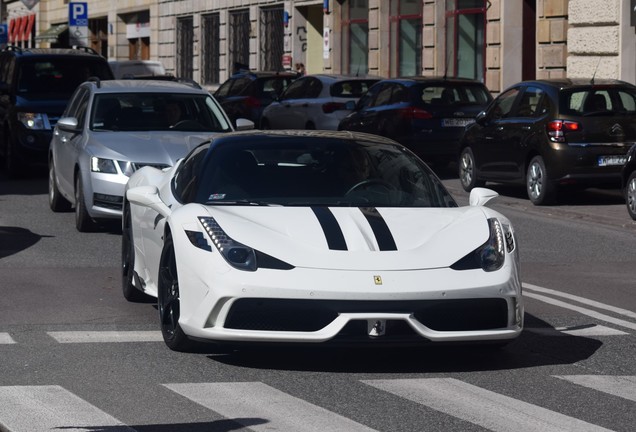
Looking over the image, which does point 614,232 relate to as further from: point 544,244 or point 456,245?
point 456,245

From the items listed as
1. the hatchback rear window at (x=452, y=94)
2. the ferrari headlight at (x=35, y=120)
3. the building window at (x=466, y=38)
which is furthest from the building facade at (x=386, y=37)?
the ferrari headlight at (x=35, y=120)

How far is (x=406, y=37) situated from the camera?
35094 millimetres

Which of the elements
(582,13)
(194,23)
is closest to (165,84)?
(582,13)

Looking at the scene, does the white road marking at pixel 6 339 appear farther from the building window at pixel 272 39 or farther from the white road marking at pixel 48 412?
the building window at pixel 272 39

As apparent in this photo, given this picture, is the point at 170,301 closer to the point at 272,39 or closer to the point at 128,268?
the point at 128,268

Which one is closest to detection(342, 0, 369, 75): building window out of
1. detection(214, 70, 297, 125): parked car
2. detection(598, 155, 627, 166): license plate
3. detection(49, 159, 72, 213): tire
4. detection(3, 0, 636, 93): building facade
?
detection(3, 0, 636, 93): building facade

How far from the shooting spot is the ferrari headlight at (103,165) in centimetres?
1365

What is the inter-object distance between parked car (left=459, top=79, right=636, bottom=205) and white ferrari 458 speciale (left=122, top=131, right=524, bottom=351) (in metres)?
9.46

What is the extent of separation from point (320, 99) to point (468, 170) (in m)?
6.49

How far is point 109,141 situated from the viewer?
14.0 metres

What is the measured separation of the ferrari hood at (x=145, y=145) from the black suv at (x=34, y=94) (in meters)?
7.04

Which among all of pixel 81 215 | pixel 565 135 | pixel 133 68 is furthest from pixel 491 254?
pixel 133 68

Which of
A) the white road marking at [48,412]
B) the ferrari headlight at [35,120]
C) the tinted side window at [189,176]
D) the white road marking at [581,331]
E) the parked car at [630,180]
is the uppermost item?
the tinted side window at [189,176]

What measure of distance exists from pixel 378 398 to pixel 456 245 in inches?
43.2
